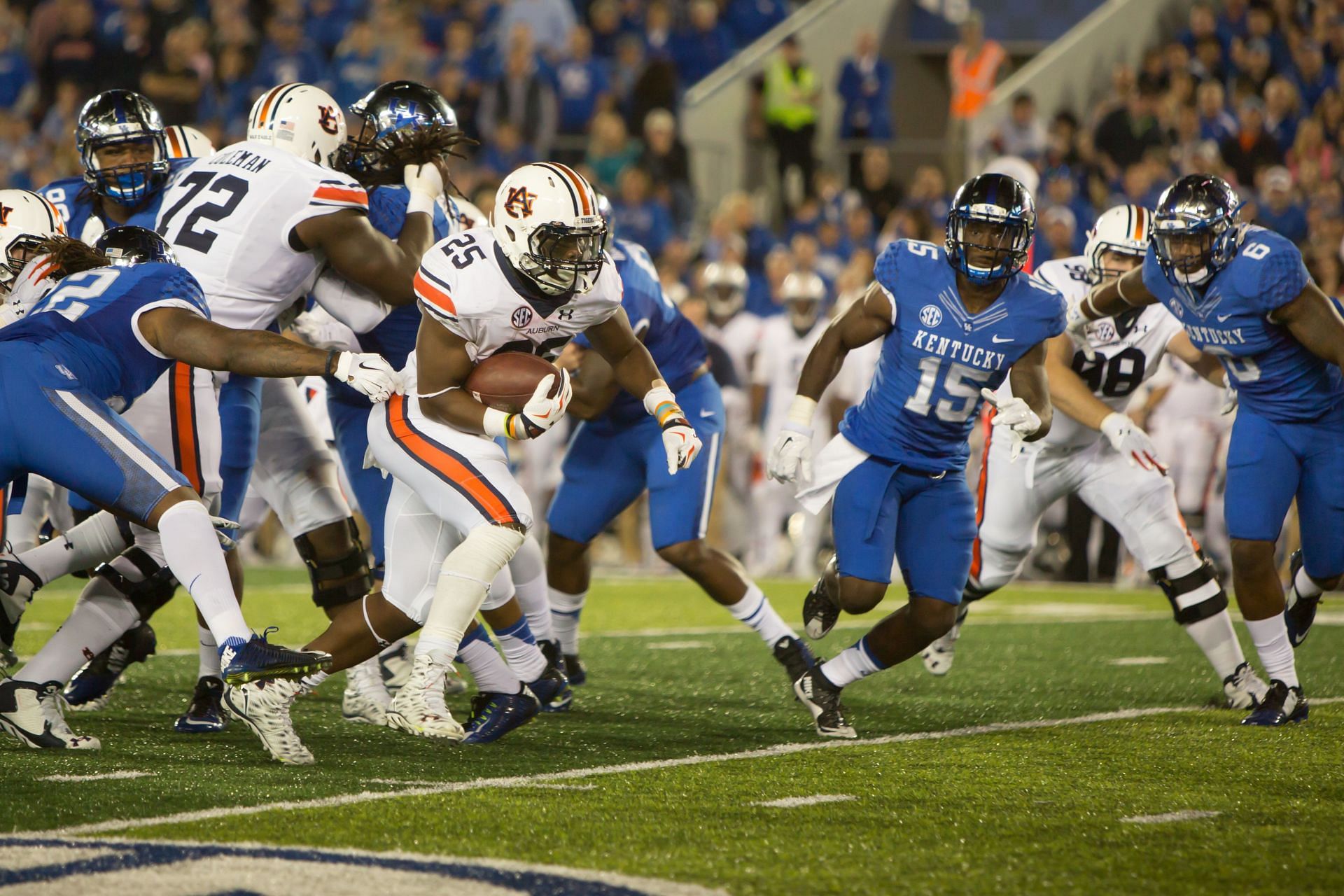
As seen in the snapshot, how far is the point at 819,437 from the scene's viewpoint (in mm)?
10547

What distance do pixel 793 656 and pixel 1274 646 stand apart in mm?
1471

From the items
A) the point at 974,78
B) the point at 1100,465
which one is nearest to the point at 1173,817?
the point at 1100,465

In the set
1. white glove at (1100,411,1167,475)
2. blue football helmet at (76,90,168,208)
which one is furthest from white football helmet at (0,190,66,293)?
white glove at (1100,411,1167,475)

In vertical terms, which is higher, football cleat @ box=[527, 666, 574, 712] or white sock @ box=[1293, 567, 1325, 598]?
white sock @ box=[1293, 567, 1325, 598]

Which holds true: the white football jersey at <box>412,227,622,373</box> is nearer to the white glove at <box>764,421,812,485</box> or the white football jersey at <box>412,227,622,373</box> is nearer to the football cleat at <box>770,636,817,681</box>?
the white glove at <box>764,421,812,485</box>

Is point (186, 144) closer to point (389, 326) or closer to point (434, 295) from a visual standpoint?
point (389, 326)

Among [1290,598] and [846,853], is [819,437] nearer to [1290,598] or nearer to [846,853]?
[1290,598]

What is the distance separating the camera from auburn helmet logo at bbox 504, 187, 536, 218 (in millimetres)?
4219

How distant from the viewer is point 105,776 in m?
3.83

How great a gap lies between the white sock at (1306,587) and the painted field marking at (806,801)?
2.33m

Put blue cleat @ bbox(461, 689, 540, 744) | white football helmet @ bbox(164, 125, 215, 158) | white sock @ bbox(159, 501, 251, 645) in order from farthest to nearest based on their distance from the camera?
white football helmet @ bbox(164, 125, 215, 158) < blue cleat @ bbox(461, 689, 540, 744) < white sock @ bbox(159, 501, 251, 645)

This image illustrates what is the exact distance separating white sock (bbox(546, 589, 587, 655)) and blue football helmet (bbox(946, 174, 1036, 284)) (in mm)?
1912

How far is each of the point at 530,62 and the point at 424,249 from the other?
26.8 feet

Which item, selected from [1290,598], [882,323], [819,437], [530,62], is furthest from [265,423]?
[530,62]
